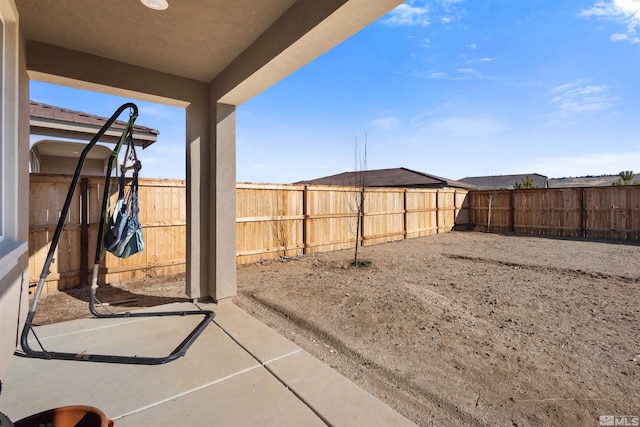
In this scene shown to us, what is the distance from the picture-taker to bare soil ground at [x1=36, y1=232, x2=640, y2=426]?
6.79 feet

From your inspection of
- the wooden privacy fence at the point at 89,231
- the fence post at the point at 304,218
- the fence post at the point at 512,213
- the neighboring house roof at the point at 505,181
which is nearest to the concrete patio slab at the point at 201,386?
the wooden privacy fence at the point at 89,231

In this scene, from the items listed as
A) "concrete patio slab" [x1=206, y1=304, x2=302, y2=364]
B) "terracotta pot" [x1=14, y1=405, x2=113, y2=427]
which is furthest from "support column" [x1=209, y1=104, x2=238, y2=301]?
"terracotta pot" [x1=14, y1=405, x2=113, y2=427]

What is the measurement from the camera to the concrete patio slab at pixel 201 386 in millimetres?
1546

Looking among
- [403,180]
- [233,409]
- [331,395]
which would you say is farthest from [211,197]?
[403,180]

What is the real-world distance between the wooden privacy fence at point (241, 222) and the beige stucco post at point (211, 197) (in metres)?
2.39

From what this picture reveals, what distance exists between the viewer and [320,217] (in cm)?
799

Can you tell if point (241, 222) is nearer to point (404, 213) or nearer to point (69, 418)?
point (69, 418)

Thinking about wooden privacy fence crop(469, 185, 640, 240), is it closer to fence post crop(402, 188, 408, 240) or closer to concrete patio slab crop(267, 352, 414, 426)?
fence post crop(402, 188, 408, 240)

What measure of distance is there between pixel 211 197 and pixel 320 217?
4.81m

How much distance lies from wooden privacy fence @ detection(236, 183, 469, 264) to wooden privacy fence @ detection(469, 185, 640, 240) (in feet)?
10.1

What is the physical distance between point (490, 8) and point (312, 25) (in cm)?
454

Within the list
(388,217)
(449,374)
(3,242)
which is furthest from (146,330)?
(388,217)

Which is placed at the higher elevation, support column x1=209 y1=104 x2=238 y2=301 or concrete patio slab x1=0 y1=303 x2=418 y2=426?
support column x1=209 y1=104 x2=238 y2=301

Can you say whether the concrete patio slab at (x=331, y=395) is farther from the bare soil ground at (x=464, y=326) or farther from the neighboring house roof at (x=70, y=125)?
the neighboring house roof at (x=70, y=125)
